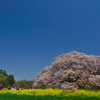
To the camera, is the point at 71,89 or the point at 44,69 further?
the point at 44,69

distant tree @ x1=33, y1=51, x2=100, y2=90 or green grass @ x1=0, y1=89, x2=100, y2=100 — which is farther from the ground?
distant tree @ x1=33, y1=51, x2=100, y2=90

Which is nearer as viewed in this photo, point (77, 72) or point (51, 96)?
point (51, 96)

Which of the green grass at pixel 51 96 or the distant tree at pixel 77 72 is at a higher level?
the distant tree at pixel 77 72

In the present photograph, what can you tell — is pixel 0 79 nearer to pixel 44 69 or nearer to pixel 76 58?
pixel 44 69

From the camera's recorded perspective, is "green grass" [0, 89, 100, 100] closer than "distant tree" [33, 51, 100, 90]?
Yes

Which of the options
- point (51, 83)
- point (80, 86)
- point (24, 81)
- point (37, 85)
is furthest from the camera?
point (24, 81)

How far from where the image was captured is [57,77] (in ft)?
66.8

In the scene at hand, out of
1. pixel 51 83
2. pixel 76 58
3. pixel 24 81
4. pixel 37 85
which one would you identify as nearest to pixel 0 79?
pixel 24 81

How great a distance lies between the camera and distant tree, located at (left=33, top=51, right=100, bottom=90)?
18.9 m

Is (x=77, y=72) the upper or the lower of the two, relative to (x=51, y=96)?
upper

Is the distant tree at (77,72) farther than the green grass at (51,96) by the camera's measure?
Yes

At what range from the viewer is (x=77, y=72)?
19.3 meters

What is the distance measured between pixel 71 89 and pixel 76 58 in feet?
13.8

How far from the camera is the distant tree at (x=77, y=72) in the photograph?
18891mm
